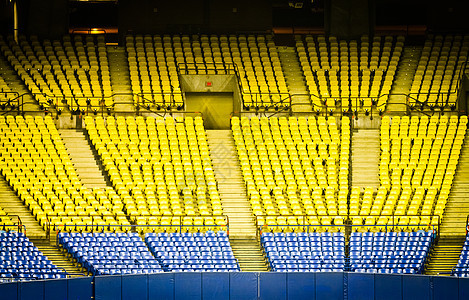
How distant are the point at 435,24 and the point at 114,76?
16.1 metres

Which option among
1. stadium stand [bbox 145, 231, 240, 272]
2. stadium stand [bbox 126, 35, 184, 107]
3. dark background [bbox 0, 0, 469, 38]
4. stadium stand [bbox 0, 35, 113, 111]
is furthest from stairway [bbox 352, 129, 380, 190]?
stadium stand [bbox 0, 35, 113, 111]

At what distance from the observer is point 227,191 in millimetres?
37719

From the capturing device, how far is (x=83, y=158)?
128 feet

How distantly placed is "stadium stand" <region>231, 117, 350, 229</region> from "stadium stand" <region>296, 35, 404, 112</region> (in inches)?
76.1

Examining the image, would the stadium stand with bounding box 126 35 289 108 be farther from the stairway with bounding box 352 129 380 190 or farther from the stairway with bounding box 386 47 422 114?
the stairway with bounding box 386 47 422 114

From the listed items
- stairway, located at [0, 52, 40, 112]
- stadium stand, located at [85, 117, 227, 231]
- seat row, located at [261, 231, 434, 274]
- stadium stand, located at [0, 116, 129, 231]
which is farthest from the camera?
stairway, located at [0, 52, 40, 112]

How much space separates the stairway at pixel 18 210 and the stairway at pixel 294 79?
12.2 metres

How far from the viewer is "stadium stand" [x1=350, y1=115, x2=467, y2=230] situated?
35250 mm

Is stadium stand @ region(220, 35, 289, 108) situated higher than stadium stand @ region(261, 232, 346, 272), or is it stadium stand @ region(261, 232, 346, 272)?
stadium stand @ region(220, 35, 289, 108)

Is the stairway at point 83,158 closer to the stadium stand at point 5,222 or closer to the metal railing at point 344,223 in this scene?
the stadium stand at point 5,222

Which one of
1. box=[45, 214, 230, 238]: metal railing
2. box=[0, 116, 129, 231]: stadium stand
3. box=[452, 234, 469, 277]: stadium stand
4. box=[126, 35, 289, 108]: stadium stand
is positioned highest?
box=[126, 35, 289, 108]: stadium stand

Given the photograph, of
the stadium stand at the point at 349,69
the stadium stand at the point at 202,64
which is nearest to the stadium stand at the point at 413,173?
the stadium stand at the point at 349,69

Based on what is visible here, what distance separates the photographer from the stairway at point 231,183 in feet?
117

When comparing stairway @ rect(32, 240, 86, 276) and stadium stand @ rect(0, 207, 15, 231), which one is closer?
stairway @ rect(32, 240, 86, 276)
